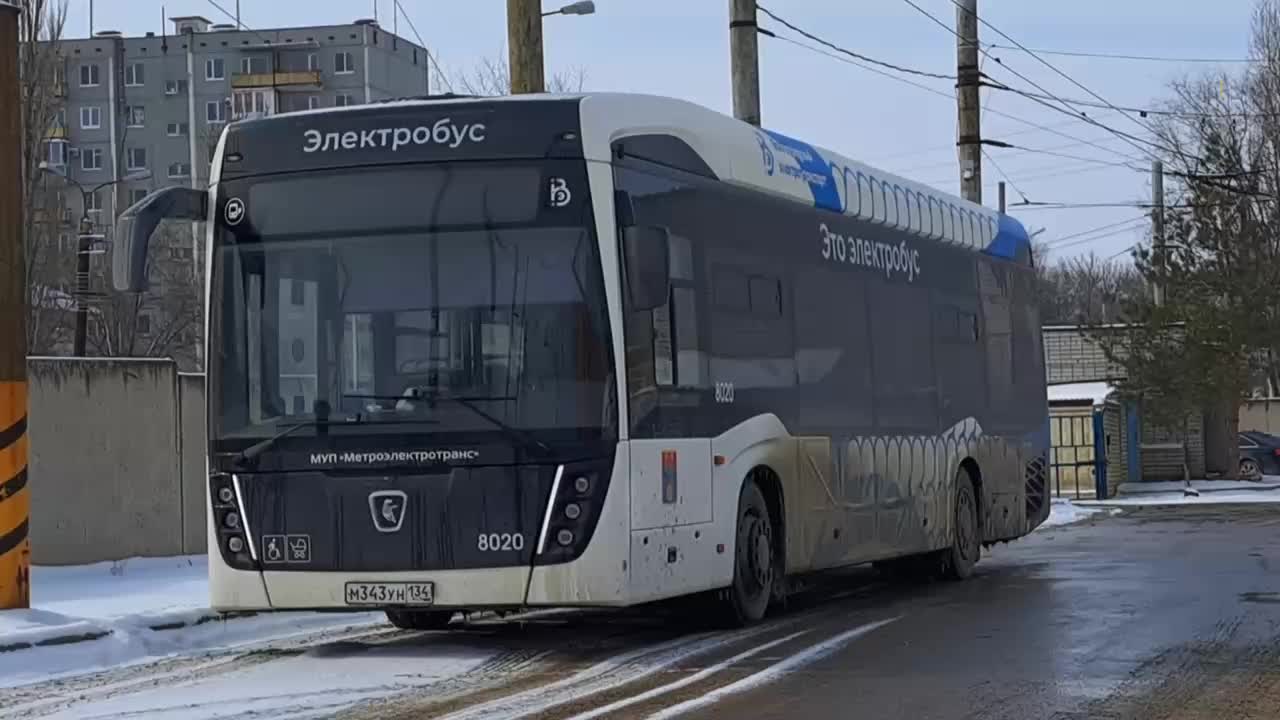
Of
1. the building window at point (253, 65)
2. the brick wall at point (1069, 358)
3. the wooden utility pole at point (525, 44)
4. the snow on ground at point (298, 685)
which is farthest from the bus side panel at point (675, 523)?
the building window at point (253, 65)

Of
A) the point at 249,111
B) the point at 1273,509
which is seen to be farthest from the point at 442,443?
the point at 249,111

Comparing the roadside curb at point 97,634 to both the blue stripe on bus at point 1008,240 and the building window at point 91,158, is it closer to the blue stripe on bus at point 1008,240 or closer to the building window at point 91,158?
the blue stripe on bus at point 1008,240

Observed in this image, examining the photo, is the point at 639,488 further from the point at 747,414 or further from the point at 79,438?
the point at 79,438

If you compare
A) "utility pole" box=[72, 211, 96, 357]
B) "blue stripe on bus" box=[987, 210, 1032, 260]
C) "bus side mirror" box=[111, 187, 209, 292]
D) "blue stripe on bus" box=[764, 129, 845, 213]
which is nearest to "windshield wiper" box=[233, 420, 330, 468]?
"bus side mirror" box=[111, 187, 209, 292]

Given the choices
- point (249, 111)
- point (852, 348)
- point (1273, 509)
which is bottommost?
point (1273, 509)

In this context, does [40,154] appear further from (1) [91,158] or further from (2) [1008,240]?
(1) [91,158]

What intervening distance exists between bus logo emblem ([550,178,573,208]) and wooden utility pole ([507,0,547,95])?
6.74 meters

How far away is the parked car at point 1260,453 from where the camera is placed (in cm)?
4994

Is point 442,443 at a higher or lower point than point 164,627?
higher

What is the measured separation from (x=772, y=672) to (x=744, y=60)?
41.0ft

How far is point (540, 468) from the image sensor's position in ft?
38.2

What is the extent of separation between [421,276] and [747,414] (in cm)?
286

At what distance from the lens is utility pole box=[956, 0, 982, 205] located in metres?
30.5

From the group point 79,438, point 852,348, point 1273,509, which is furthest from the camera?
point 1273,509
